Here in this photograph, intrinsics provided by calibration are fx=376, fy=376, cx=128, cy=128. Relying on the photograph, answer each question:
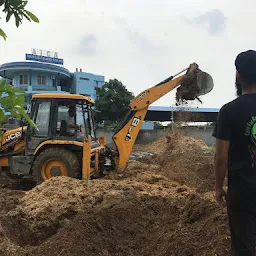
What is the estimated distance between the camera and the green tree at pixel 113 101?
29.8m

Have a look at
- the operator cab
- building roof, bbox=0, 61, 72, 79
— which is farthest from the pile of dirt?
building roof, bbox=0, 61, 72, 79

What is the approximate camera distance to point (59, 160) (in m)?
8.65

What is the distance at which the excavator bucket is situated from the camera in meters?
9.00

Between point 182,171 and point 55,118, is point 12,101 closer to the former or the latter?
point 55,118

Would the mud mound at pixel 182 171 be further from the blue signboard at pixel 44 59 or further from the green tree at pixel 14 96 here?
the blue signboard at pixel 44 59

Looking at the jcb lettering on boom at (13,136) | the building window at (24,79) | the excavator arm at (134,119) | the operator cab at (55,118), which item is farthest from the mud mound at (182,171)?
the building window at (24,79)

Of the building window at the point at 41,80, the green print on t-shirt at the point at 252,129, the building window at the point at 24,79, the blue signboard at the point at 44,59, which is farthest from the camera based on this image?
the blue signboard at the point at 44,59

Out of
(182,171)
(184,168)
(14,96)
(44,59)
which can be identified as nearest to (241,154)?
(14,96)

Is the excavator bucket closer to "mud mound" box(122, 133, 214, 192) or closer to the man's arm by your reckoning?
"mud mound" box(122, 133, 214, 192)

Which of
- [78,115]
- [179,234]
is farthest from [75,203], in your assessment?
[78,115]

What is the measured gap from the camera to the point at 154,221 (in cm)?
529

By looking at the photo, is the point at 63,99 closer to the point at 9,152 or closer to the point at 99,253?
the point at 9,152

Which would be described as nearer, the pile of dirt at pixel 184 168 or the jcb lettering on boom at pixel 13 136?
the pile of dirt at pixel 184 168

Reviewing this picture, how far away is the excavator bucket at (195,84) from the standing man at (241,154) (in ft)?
21.2
